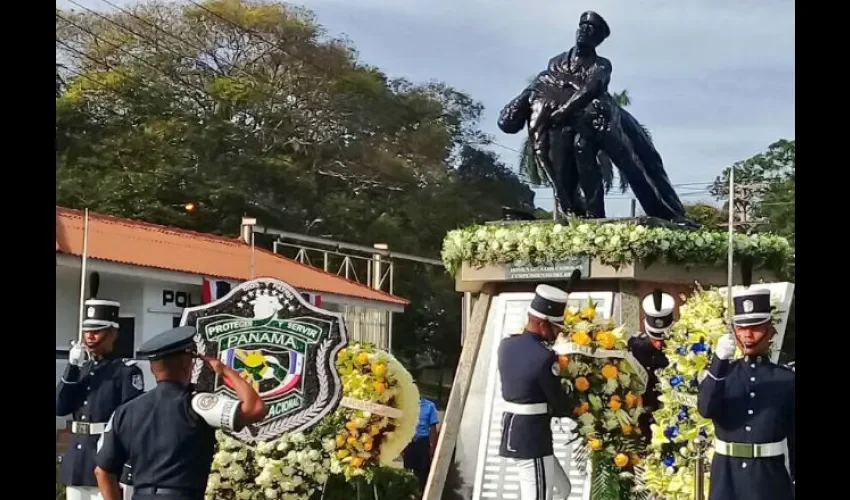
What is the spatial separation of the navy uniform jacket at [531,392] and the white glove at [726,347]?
2.40 feet

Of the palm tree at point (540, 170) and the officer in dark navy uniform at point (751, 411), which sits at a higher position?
the palm tree at point (540, 170)

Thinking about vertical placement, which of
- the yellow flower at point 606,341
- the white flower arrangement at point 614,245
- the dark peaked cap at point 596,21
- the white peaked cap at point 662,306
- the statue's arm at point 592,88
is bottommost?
the yellow flower at point 606,341

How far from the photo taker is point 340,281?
18.4ft

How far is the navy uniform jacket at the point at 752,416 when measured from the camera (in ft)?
13.5

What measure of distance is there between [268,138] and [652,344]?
2.87m

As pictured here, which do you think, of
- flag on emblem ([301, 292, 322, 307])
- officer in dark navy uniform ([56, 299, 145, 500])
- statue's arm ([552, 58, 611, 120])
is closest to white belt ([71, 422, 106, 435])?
officer in dark navy uniform ([56, 299, 145, 500])

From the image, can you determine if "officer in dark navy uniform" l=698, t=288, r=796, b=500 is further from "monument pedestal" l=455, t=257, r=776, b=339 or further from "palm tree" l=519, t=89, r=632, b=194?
"palm tree" l=519, t=89, r=632, b=194

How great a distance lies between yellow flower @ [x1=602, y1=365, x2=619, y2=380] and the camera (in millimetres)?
4637

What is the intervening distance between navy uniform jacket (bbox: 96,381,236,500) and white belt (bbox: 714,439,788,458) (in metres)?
2.10

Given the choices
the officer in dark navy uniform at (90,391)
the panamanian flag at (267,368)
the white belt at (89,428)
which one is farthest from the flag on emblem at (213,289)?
the white belt at (89,428)

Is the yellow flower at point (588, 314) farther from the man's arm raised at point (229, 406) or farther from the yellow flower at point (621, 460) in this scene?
the man's arm raised at point (229, 406)

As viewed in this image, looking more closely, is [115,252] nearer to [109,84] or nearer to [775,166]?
[109,84]

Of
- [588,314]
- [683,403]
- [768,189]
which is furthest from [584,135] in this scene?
[683,403]
